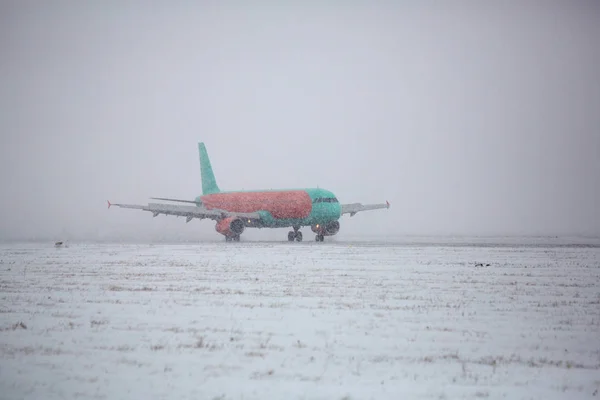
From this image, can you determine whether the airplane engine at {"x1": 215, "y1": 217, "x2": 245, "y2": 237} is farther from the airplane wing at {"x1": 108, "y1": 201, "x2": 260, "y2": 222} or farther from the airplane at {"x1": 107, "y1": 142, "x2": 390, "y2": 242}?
the airplane wing at {"x1": 108, "y1": 201, "x2": 260, "y2": 222}

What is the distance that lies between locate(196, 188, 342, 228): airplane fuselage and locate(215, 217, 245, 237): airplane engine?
1.78 m

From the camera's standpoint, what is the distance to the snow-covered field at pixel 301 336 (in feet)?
22.1

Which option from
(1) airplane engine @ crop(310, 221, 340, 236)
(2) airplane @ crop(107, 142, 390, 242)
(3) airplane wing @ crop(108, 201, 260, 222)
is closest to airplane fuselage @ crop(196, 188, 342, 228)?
(2) airplane @ crop(107, 142, 390, 242)

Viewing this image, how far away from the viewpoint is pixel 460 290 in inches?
555

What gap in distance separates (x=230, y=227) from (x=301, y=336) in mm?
33454

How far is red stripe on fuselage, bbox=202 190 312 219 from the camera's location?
A: 139ft

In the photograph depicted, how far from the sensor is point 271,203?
43594 mm

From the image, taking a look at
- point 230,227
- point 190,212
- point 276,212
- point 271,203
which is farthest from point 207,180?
point 276,212

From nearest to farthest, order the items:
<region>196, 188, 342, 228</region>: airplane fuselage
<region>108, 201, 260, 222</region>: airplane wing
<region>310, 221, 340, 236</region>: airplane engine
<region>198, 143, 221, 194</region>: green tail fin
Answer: <region>196, 188, 342, 228</region>: airplane fuselage
<region>108, 201, 260, 222</region>: airplane wing
<region>310, 221, 340, 236</region>: airplane engine
<region>198, 143, 221, 194</region>: green tail fin

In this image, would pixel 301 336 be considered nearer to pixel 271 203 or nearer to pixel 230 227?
pixel 230 227

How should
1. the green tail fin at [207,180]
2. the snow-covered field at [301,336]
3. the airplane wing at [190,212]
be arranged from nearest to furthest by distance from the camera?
the snow-covered field at [301,336]
the airplane wing at [190,212]
the green tail fin at [207,180]

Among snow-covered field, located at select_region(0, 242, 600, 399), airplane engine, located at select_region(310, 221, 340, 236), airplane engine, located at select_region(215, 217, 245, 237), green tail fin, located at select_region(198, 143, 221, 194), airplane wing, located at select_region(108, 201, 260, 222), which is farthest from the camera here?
green tail fin, located at select_region(198, 143, 221, 194)

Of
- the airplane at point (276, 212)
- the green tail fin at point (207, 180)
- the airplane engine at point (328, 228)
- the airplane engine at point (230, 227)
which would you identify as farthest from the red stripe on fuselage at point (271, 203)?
the green tail fin at point (207, 180)

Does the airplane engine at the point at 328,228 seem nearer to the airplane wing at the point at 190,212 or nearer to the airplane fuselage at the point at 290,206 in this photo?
the airplane fuselage at the point at 290,206
